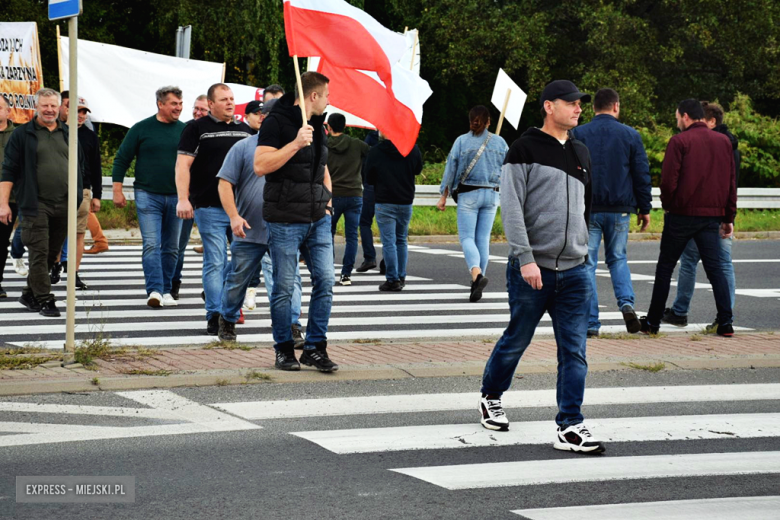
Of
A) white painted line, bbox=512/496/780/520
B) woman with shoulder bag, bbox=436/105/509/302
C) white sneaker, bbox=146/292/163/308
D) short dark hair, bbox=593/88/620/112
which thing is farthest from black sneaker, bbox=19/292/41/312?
white painted line, bbox=512/496/780/520

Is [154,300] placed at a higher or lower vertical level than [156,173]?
lower

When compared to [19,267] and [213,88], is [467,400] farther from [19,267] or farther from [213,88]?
[19,267]

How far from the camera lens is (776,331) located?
10391mm

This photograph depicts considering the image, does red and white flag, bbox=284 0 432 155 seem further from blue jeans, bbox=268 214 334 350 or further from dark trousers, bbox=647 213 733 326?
dark trousers, bbox=647 213 733 326

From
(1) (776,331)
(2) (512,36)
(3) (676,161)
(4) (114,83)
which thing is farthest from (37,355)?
(2) (512,36)

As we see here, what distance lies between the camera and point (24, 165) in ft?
34.7

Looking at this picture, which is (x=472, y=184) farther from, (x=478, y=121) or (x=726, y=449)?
(x=726, y=449)

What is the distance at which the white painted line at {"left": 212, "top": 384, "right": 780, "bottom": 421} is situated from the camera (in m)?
6.86

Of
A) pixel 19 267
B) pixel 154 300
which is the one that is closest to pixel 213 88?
pixel 154 300

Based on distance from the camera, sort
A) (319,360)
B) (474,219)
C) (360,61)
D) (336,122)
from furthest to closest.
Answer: (336,122) < (474,219) < (360,61) < (319,360)

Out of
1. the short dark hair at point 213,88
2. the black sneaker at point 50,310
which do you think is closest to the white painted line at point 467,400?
the short dark hair at point 213,88

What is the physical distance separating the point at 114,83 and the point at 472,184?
24.9 feet

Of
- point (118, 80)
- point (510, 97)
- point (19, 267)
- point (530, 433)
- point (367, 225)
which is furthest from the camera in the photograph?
point (118, 80)

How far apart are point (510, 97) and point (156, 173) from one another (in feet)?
18.4
